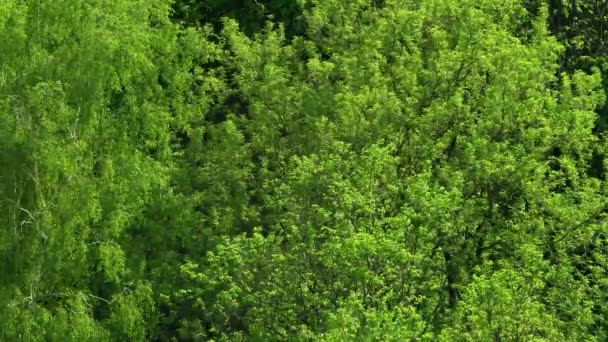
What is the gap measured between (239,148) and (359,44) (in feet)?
11.8

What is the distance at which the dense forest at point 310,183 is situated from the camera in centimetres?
2170

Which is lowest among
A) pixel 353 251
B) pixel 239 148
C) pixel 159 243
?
pixel 159 243

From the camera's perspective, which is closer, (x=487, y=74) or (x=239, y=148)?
(x=487, y=74)

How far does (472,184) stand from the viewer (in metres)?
24.2

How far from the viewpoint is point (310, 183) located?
23953 mm

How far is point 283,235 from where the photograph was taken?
→ 79.9 feet

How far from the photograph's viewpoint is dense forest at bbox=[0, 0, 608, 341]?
71.2ft

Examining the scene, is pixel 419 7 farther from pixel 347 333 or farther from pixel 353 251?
pixel 347 333

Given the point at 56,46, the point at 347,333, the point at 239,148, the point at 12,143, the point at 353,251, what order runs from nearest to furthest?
the point at 347,333, the point at 353,251, the point at 12,143, the point at 56,46, the point at 239,148

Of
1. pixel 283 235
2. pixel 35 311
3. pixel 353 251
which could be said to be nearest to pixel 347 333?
pixel 353 251

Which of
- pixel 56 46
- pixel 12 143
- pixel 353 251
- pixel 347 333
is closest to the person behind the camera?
pixel 347 333

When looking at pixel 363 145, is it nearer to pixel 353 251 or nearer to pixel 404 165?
pixel 404 165

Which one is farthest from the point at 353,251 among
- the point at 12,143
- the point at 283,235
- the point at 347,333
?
the point at 12,143

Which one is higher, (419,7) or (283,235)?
(419,7)
